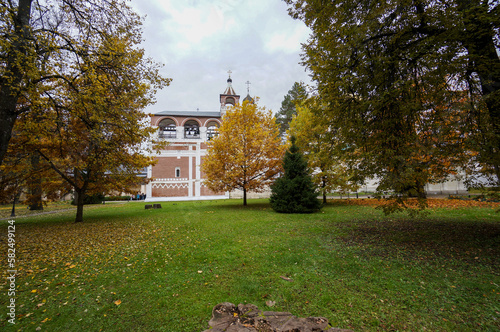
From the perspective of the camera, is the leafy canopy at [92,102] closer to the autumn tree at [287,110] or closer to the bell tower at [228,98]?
the bell tower at [228,98]

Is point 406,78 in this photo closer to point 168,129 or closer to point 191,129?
point 191,129

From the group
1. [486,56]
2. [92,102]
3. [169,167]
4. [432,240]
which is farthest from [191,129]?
[486,56]

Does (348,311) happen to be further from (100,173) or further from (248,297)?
(100,173)

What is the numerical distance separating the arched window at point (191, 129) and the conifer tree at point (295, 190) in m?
20.9

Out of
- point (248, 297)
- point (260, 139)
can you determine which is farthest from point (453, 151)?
point (260, 139)

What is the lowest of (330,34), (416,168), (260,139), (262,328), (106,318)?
(106,318)

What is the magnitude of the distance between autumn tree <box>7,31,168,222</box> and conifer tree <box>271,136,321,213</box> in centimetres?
757

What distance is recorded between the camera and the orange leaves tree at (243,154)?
14656mm

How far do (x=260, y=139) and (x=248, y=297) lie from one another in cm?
1209

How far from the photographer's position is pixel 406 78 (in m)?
5.50

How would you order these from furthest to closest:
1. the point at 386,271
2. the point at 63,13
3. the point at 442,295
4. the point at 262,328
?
1. the point at 63,13
2. the point at 386,271
3. the point at 442,295
4. the point at 262,328

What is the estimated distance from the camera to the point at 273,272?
426 cm

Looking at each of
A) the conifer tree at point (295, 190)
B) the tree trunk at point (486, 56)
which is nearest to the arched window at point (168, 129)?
the conifer tree at point (295, 190)

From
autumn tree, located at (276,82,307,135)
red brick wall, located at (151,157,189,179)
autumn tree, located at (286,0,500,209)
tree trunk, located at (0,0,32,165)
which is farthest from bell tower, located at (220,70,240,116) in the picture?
tree trunk, located at (0,0,32,165)
